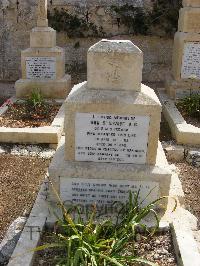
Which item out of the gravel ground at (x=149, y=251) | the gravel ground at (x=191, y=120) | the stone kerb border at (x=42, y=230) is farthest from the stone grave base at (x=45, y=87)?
the gravel ground at (x=149, y=251)

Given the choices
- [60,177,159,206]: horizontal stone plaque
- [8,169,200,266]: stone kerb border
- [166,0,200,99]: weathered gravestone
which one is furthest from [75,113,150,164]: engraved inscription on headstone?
[166,0,200,99]: weathered gravestone

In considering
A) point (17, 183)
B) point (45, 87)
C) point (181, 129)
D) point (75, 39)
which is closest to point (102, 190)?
point (17, 183)

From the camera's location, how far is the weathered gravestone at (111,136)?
353 centimetres

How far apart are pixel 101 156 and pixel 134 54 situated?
1.08 metres

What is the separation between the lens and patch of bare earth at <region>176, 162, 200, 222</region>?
425cm

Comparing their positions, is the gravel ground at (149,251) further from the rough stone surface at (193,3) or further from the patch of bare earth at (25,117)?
the rough stone surface at (193,3)

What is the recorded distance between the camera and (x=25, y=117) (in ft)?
21.7

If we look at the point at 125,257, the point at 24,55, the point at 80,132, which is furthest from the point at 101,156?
the point at 24,55

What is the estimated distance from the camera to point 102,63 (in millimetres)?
3529

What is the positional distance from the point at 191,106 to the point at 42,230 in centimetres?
430

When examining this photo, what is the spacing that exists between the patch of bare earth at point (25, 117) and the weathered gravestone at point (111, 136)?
254cm

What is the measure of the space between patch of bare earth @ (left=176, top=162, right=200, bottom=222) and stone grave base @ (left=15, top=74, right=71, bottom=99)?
3526 millimetres

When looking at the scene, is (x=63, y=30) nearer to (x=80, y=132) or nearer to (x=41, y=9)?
(x=41, y=9)

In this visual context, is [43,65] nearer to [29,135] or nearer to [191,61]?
[29,135]
